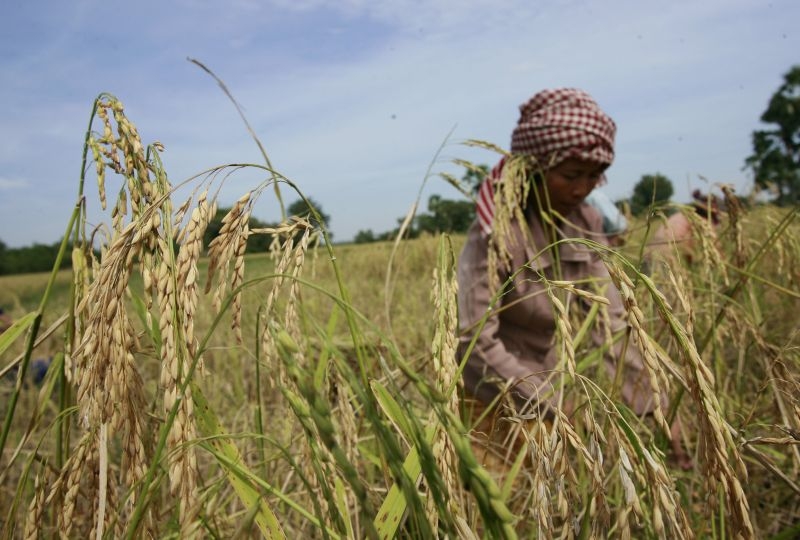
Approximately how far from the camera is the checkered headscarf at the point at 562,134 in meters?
2.28

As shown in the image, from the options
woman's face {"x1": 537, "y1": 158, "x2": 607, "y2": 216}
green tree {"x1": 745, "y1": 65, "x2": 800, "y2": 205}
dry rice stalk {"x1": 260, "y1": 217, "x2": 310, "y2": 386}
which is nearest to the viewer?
dry rice stalk {"x1": 260, "y1": 217, "x2": 310, "y2": 386}

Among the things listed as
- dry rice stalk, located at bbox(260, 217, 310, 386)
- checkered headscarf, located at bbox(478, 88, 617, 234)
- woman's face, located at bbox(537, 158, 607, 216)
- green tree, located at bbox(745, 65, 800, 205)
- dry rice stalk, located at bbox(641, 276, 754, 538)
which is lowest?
dry rice stalk, located at bbox(641, 276, 754, 538)

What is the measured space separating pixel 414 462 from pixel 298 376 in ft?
1.09

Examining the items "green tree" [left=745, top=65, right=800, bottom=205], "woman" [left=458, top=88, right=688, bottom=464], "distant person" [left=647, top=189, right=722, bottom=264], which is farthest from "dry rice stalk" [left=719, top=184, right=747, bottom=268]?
"green tree" [left=745, top=65, right=800, bottom=205]

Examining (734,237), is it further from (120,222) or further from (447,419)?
(120,222)

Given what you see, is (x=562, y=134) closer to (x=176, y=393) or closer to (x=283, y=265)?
(x=283, y=265)

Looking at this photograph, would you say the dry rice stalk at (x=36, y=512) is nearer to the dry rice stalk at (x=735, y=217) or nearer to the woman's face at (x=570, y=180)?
the dry rice stalk at (x=735, y=217)

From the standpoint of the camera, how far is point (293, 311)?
76 centimetres

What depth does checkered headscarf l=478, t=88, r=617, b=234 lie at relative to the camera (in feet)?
7.48

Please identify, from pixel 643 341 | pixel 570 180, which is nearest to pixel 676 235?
pixel 570 180

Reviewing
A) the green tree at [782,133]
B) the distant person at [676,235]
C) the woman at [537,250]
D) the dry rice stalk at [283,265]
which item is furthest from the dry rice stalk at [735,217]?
the green tree at [782,133]

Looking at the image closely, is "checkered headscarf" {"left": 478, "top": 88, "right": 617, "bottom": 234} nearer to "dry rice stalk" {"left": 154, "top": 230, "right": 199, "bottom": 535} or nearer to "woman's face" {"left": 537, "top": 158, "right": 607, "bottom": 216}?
"woman's face" {"left": 537, "top": 158, "right": 607, "bottom": 216}

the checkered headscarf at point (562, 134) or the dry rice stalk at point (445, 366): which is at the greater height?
the checkered headscarf at point (562, 134)

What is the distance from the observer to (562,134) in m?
2.30
